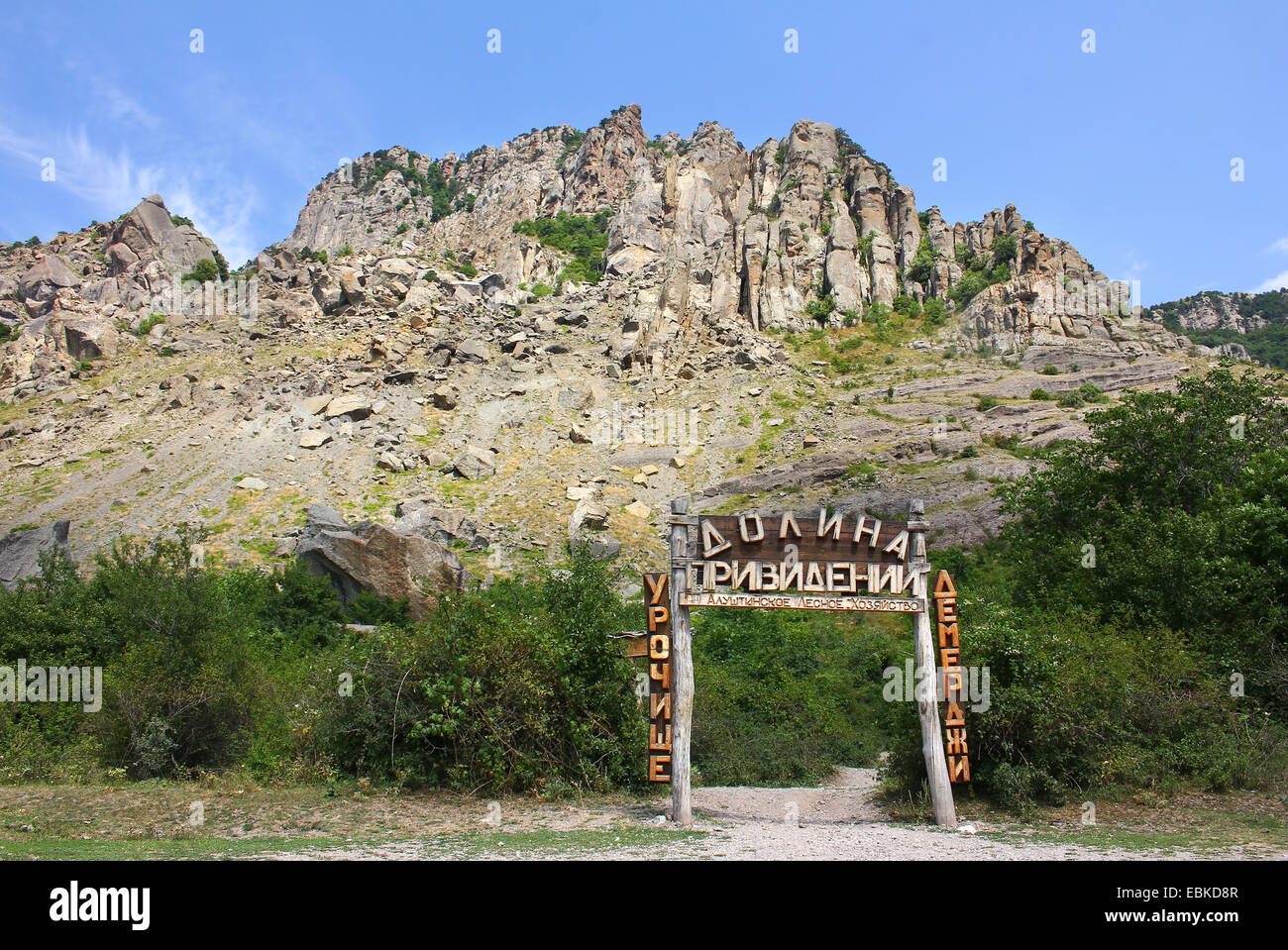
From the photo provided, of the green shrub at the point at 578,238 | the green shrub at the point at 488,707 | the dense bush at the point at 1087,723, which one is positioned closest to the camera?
the dense bush at the point at 1087,723

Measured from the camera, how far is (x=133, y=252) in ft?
208

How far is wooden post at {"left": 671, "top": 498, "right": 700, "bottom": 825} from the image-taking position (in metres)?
9.69

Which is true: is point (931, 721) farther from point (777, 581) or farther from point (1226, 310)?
point (1226, 310)

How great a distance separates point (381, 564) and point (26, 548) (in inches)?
519

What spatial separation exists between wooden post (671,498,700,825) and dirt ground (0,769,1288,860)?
747 mm

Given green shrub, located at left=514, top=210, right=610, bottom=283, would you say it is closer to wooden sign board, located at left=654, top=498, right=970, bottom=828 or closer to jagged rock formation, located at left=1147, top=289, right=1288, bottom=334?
wooden sign board, located at left=654, top=498, right=970, bottom=828

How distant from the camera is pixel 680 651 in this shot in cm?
979

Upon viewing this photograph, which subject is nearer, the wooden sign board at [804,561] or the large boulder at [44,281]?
the wooden sign board at [804,561]

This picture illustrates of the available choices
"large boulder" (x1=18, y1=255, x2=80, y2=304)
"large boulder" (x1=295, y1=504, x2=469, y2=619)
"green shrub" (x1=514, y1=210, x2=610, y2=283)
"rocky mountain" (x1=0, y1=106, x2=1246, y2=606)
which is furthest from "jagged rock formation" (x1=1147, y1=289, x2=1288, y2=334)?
"large boulder" (x1=18, y1=255, x2=80, y2=304)

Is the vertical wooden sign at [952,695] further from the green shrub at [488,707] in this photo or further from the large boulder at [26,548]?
the large boulder at [26,548]

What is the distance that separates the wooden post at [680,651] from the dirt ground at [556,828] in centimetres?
75

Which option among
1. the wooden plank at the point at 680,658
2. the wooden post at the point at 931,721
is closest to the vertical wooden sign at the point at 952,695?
the wooden post at the point at 931,721

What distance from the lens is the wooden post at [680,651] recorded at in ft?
31.8

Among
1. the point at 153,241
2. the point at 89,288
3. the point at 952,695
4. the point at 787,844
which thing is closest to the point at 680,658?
the point at 787,844
